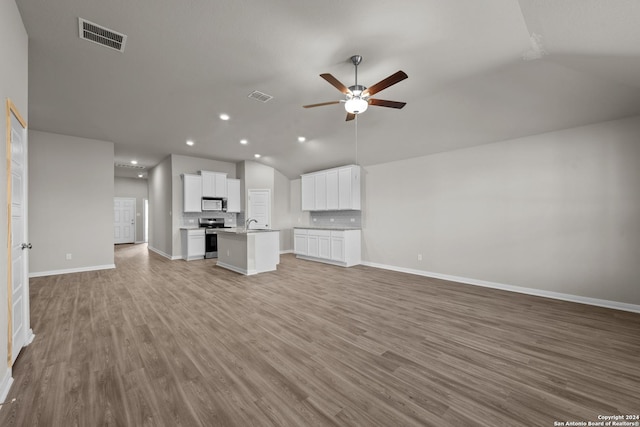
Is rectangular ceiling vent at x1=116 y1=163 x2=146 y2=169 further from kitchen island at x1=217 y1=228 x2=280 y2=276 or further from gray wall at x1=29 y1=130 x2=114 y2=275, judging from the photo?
kitchen island at x1=217 y1=228 x2=280 y2=276

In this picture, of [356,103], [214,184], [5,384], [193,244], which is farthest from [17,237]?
[214,184]

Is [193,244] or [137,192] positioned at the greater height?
[137,192]

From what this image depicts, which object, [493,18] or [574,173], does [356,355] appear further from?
[574,173]

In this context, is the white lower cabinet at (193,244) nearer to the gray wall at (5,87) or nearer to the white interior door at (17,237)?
the white interior door at (17,237)

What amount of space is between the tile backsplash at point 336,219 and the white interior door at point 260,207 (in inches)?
57.0

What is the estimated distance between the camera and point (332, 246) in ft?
22.3

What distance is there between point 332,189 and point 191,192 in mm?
3985

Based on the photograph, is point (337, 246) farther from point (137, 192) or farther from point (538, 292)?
point (137, 192)

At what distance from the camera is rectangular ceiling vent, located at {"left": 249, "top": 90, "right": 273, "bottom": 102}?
155 inches

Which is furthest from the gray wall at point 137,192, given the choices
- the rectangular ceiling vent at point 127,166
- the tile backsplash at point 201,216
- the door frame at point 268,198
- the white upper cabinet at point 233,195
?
the door frame at point 268,198

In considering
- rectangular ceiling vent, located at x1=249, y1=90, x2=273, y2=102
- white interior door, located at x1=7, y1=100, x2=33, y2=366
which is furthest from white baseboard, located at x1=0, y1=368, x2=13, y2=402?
rectangular ceiling vent, located at x1=249, y1=90, x2=273, y2=102

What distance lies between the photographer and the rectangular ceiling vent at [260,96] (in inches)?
155

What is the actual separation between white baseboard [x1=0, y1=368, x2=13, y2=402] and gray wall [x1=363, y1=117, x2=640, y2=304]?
5816 mm

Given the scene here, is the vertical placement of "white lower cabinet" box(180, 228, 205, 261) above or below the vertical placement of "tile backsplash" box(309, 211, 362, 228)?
below
